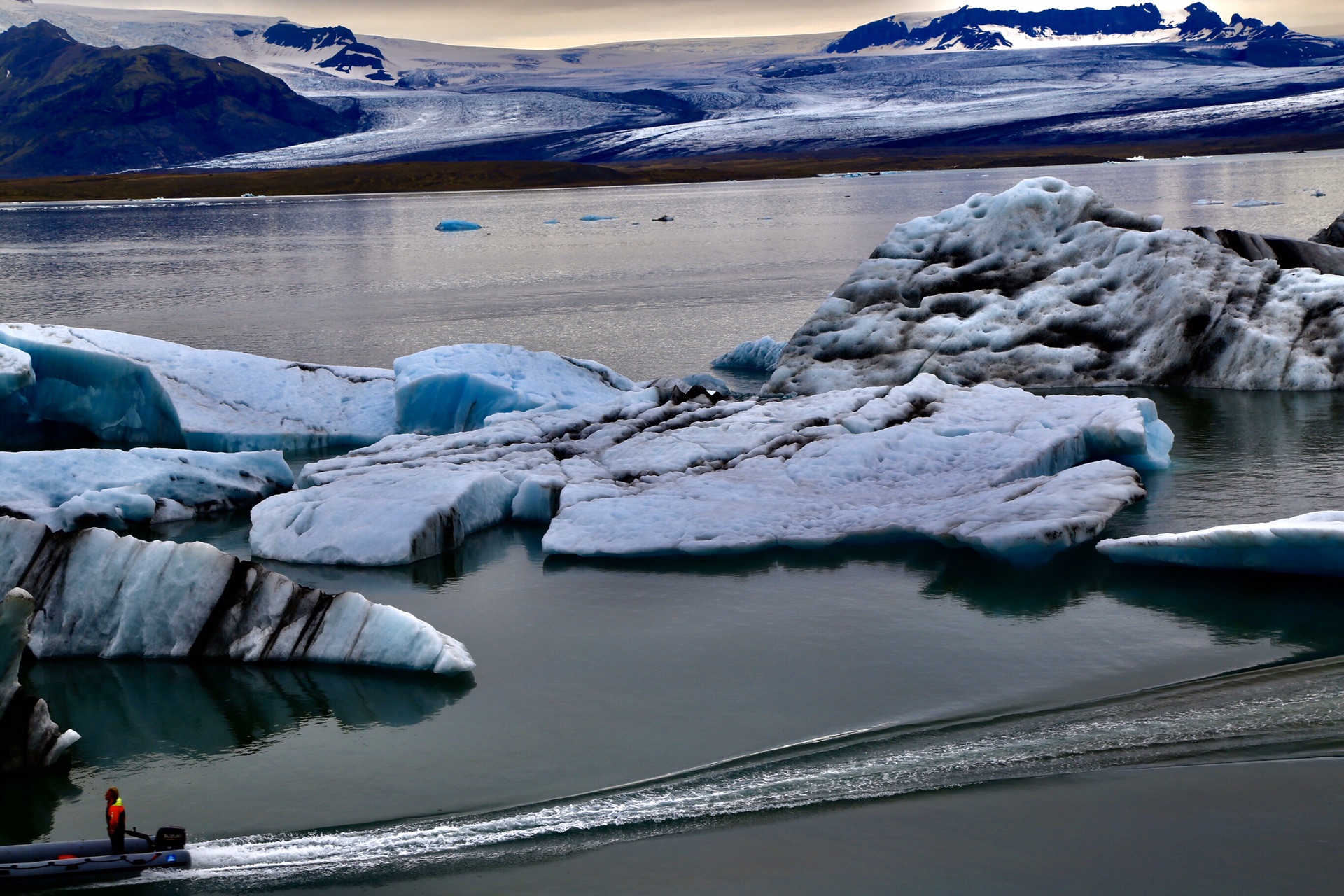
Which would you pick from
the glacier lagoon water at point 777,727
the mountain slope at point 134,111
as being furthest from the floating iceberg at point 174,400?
the mountain slope at point 134,111

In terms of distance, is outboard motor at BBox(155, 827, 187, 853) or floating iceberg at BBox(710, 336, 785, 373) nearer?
outboard motor at BBox(155, 827, 187, 853)

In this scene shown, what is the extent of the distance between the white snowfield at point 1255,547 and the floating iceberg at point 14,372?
46.6 ft

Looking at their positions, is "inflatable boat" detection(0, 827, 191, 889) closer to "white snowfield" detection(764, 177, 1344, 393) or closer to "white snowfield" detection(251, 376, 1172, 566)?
"white snowfield" detection(251, 376, 1172, 566)

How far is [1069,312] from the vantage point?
21.9 meters

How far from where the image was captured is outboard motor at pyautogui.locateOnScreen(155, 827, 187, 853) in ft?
24.0

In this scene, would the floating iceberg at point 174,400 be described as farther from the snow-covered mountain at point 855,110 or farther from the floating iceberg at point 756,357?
the snow-covered mountain at point 855,110

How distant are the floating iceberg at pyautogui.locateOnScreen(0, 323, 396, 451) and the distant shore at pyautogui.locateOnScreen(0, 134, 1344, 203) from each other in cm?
9441

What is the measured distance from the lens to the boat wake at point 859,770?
7.45 meters

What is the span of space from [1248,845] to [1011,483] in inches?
285

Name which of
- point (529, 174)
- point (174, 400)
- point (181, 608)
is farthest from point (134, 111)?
point (181, 608)

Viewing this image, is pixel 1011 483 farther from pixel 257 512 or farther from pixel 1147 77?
pixel 1147 77

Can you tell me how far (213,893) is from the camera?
7152 millimetres

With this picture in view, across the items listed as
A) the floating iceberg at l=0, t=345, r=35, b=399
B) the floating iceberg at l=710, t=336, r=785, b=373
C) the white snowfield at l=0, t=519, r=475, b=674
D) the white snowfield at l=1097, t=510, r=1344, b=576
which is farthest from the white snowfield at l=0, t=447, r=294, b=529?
the floating iceberg at l=710, t=336, r=785, b=373

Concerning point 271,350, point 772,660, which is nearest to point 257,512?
point 772,660
